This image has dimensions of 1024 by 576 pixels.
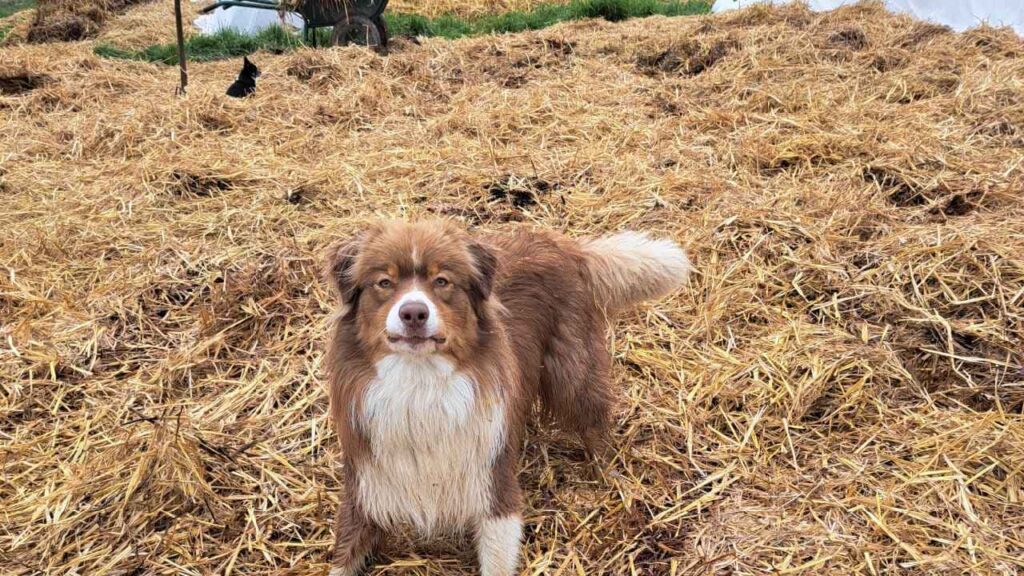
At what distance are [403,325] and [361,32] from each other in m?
8.95

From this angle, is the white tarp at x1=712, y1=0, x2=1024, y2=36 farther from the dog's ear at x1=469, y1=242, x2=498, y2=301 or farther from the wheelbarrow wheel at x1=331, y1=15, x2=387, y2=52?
the dog's ear at x1=469, y1=242, x2=498, y2=301

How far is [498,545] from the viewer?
2693mm

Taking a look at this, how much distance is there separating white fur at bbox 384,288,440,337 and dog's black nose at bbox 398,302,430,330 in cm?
1

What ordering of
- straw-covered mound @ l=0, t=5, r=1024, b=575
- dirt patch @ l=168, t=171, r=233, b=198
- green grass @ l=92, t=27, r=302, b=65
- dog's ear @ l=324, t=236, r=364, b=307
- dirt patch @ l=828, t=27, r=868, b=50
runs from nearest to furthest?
1. dog's ear @ l=324, t=236, r=364, b=307
2. straw-covered mound @ l=0, t=5, r=1024, b=575
3. dirt patch @ l=168, t=171, r=233, b=198
4. dirt patch @ l=828, t=27, r=868, b=50
5. green grass @ l=92, t=27, r=302, b=65

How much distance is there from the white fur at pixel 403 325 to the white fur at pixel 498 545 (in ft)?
2.76

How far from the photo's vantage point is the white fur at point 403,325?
2.28m

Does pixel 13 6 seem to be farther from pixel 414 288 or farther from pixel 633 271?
pixel 414 288

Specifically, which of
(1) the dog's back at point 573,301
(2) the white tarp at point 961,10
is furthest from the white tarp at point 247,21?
(1) the dog's back at point 573,301

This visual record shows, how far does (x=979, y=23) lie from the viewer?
28.7 ft

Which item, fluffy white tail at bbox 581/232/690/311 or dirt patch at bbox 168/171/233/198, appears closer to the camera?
fluffy white tail at bbox 581/232/690/311

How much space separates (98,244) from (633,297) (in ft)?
11.7

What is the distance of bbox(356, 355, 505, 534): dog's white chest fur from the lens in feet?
8.16

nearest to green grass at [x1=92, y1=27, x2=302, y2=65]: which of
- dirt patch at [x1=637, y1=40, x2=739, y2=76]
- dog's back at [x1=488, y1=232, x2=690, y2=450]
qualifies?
dirt patch at [x1=637, y1=40, x2=739, y2=76]

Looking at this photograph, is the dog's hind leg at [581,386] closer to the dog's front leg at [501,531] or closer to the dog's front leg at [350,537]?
the dog's front leg at [501,531]
